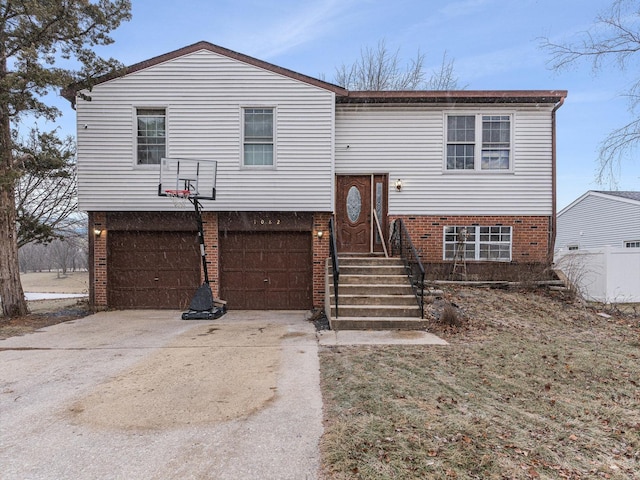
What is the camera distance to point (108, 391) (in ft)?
13.5

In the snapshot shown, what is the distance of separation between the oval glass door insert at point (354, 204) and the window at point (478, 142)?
254 cm

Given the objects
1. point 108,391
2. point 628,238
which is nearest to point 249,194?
point 108,391

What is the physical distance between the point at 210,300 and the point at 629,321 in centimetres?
899

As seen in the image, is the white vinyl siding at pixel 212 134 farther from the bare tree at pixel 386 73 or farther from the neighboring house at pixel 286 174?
the bare tree at pixel 386 73

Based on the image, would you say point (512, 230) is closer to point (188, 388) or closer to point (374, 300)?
point (374, 300)

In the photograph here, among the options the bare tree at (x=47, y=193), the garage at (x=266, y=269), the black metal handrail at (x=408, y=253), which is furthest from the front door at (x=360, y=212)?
the bare tree at (x=47, y=193)

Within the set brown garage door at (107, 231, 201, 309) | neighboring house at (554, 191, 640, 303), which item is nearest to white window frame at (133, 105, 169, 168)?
brown garage door at (107, 231, 201, 309)

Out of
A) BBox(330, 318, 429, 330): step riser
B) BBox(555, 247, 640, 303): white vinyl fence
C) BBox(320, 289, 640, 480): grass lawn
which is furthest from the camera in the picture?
BBox(555, 247, 640, 303): white vinyl fence

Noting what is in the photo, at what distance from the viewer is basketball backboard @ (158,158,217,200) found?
868 centimetres

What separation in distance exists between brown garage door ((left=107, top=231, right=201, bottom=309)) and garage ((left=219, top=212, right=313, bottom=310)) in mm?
877

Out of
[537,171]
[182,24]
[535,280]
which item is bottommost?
[535,280]

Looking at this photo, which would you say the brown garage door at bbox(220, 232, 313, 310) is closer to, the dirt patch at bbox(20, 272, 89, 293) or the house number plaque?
the house number plaque

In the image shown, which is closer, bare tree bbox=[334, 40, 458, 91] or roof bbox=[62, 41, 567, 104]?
roof bbox=[62, 41, 567, 104]

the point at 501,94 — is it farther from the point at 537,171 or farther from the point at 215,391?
the point at 215,391
